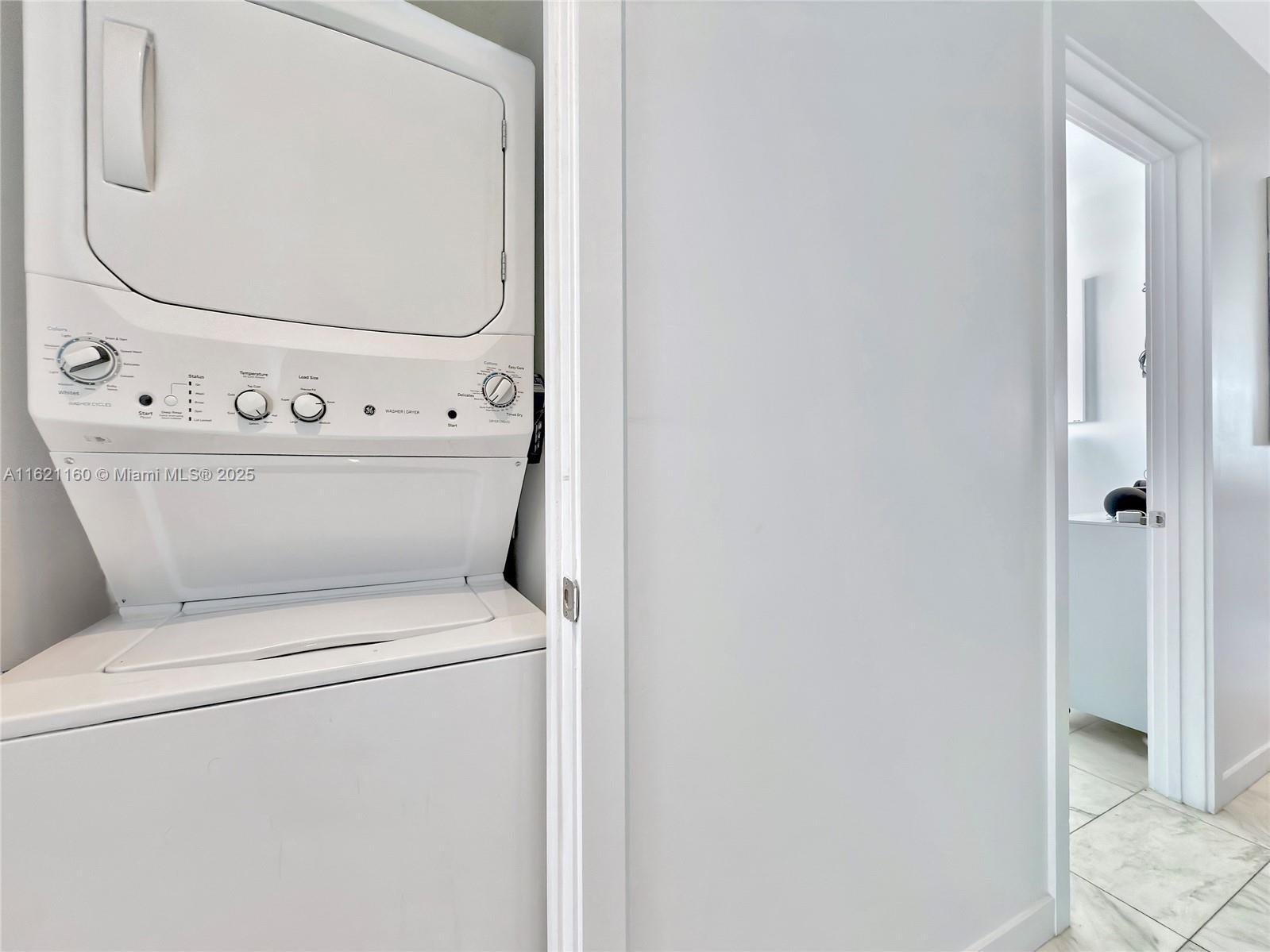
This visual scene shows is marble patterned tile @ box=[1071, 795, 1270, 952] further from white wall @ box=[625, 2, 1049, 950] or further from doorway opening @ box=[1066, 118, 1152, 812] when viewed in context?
white wall @ box=[625, 2, 1049, 950]

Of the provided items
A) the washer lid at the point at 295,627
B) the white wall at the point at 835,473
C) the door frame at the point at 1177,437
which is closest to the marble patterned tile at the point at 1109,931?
the white wall at the point at 835,473

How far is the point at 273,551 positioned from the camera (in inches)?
33.7

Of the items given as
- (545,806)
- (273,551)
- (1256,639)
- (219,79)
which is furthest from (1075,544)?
(219,79)

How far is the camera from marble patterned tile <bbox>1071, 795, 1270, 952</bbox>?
137cm

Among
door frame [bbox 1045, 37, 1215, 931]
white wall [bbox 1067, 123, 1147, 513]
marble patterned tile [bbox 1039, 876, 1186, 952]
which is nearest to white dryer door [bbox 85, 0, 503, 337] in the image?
door frame [bbox 1045, 37, 1215, 931]

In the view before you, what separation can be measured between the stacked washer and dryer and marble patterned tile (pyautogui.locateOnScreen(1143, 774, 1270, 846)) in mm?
2225

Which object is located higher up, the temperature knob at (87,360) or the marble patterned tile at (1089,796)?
the temperature knob at (87,360)

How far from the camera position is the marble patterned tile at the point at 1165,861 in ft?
4.48

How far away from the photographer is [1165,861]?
1514mm

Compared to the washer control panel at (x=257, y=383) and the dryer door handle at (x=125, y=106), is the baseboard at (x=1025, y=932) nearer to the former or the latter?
the washer control panel at (x=257, y=383)

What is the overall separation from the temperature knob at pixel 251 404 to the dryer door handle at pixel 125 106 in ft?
A: 0.94

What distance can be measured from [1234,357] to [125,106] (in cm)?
295

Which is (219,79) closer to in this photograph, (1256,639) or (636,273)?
(636,273)

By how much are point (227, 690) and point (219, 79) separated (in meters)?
0.83
